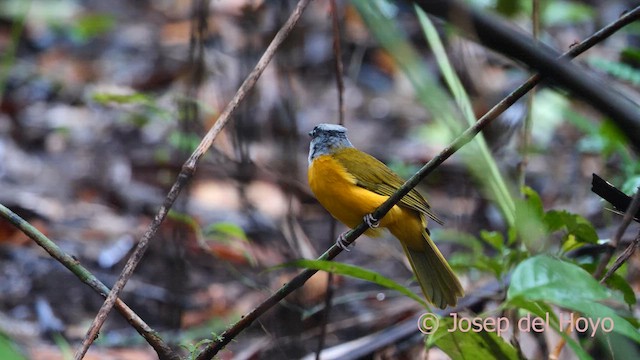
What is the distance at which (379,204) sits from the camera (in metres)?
2.68

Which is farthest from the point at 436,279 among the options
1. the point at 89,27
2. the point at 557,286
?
the point at 89,27

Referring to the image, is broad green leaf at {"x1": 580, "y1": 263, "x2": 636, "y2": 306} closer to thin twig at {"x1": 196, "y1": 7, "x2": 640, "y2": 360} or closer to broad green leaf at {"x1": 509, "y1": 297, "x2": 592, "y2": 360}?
broad green leaf at {"x1": 509, "y1": 297, "x2": 592, "y2": 360}

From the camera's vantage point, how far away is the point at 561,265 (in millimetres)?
1608

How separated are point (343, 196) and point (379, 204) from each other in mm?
130

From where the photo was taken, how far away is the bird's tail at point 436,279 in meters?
2.53

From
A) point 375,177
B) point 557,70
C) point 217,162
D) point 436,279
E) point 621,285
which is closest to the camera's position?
point 557,70

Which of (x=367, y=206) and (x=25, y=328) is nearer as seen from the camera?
(x=367, y=206)

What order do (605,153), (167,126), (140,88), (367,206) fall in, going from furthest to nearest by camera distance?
(140,88) → (167,126) → (605,153) → (367,206)

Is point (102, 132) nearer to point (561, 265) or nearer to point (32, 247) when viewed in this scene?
point (32, 247)

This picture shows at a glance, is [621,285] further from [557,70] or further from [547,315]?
[557,70]

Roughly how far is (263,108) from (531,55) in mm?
5257

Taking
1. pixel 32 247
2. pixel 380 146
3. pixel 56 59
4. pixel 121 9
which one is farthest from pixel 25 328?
pixel 121 9

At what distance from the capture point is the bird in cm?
260

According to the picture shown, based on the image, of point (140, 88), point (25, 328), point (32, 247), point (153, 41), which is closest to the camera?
point (25, 328)
